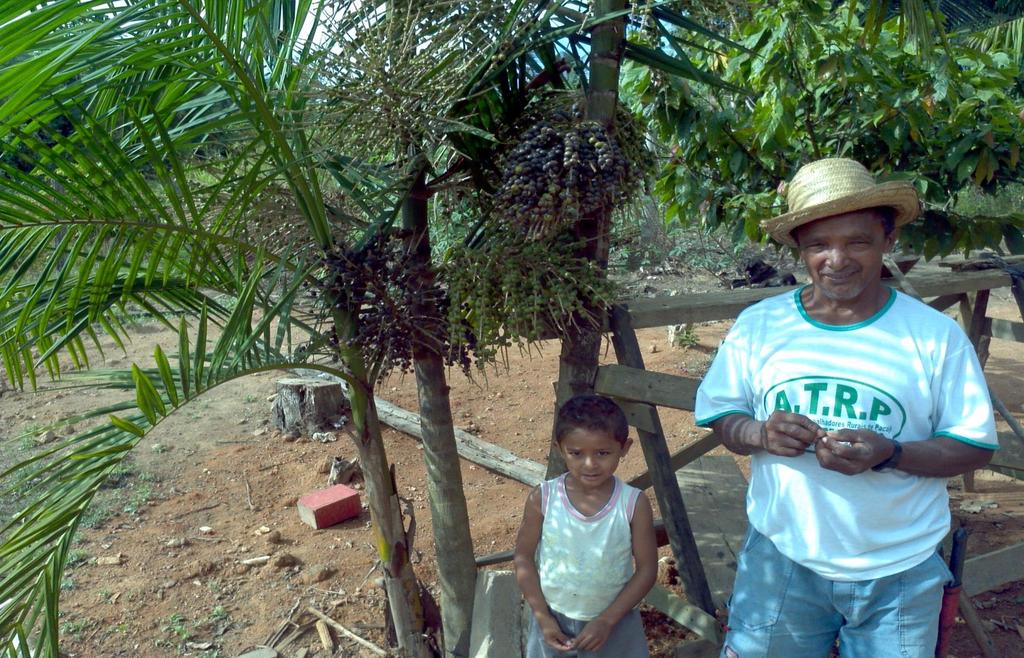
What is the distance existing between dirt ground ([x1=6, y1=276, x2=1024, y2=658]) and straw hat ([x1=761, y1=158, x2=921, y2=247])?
977 mm

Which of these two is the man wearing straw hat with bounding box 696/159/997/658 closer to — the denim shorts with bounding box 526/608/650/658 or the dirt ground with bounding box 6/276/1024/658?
the denim shorts with bounding box 526/608/650/658

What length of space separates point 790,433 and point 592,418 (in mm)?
549

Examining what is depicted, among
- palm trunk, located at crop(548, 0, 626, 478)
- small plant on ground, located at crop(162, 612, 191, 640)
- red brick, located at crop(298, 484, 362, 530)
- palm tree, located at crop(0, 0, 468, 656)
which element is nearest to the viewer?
palm tree, located at crop(0, 0, 468, 656)

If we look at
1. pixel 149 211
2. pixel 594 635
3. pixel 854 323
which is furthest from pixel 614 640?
pixel 149 211

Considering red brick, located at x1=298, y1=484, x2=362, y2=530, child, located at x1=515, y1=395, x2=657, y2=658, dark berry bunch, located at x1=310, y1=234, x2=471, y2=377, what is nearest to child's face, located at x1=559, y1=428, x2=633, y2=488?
child, located at x1=515, y1=395, x2=657, y2=658

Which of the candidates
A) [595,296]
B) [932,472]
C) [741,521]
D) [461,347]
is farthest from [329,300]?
[741,521]

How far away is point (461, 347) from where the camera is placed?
7.63ft

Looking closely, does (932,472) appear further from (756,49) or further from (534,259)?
(756,49)

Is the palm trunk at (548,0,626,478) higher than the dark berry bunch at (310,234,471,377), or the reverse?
the palm trunk at (548,0,626,478)

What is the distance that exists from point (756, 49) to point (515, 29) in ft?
4.68

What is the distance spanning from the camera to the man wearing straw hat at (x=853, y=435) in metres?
1.73

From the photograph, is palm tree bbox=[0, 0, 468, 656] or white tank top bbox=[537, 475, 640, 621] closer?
palm tree bbox=[0, 0, 468, 656]

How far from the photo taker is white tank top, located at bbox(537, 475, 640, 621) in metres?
2.12

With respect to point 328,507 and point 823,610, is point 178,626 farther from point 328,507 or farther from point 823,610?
point 823,610
